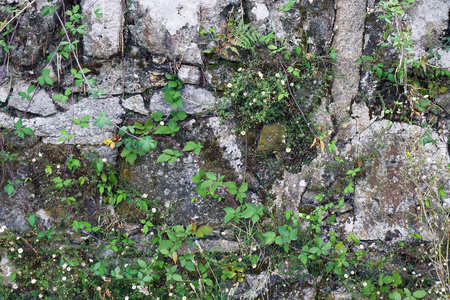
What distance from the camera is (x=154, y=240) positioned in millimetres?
2607

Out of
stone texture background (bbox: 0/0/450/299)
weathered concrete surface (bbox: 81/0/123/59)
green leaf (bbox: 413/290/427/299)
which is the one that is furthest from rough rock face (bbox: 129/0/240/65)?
green leaf (bbox: 413/290/427/299)

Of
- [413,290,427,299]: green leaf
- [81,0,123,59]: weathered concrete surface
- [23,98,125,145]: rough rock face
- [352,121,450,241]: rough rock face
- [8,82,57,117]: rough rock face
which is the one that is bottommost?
[413,290,427,299]: green leaf

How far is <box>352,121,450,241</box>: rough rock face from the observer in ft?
8.45

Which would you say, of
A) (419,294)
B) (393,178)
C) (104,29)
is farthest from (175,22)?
(419,294)

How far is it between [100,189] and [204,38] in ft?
4.66

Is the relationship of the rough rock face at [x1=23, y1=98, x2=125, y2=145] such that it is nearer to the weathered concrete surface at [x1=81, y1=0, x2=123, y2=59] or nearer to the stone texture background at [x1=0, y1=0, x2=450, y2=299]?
the stone texture background at [x1=0, y1=0, x2=450, y2=299]

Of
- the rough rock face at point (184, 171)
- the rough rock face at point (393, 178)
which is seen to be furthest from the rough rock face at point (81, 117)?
the rough rock face at point (393, 178)

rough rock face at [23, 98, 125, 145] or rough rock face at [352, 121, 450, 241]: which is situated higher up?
rough rock face at [23, 98, 125, 145]

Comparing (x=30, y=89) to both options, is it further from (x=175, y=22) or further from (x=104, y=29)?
(x=175, y=22)

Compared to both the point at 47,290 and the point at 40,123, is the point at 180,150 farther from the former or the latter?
the point at 47,290

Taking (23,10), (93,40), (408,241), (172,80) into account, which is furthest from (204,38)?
(408,241)

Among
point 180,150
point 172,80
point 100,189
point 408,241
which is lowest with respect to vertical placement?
point 408,241

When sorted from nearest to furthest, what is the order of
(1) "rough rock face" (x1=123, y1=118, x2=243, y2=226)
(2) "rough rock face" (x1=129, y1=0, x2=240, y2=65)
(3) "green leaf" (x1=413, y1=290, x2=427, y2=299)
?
1. (3) "green leaf" (x1=413, y1=290, x2=427, y2=299)
2. (2) "rough rock face" (x1=129, y1=0, x2=240, y2=65)
3. (1) "rough rock face" (x1=123, y1=118, x2=243, y2=226)

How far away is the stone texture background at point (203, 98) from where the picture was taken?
2.54 m
